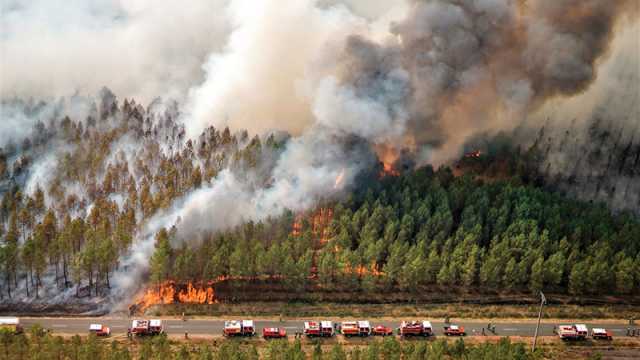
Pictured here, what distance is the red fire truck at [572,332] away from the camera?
71500mm

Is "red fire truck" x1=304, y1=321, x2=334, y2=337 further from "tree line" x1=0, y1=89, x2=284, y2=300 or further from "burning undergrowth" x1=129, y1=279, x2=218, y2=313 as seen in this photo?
"tree line" x1=0, y1=89, x2=284, y2=300

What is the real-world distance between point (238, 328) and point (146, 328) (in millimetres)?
8700

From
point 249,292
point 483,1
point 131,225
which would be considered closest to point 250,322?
point 249,292

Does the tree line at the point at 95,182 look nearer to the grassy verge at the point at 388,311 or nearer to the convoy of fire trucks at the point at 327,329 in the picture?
the convoy of fire trucks at the point at 327,329

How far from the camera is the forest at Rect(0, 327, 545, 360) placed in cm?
6103

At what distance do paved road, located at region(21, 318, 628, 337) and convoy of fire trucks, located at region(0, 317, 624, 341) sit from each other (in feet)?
2.71

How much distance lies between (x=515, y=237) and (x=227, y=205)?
32130 mm

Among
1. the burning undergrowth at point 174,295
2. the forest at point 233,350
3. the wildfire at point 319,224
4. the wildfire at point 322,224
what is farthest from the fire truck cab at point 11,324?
the wildfire at point 322,224

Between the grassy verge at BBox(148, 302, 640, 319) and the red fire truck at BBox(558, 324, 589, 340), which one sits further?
the grassy verge at BBox(148, 302, 640, 319)

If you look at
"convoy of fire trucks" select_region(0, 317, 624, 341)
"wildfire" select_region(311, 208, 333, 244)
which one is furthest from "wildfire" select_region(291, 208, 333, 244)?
"convoy of fire trucks" select_region(0, 317, 624, 341)

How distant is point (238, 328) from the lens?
69688 mm

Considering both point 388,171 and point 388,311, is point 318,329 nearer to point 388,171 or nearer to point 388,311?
point 388,311

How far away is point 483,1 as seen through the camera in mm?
94688

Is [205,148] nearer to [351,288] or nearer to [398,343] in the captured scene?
[351,288]
